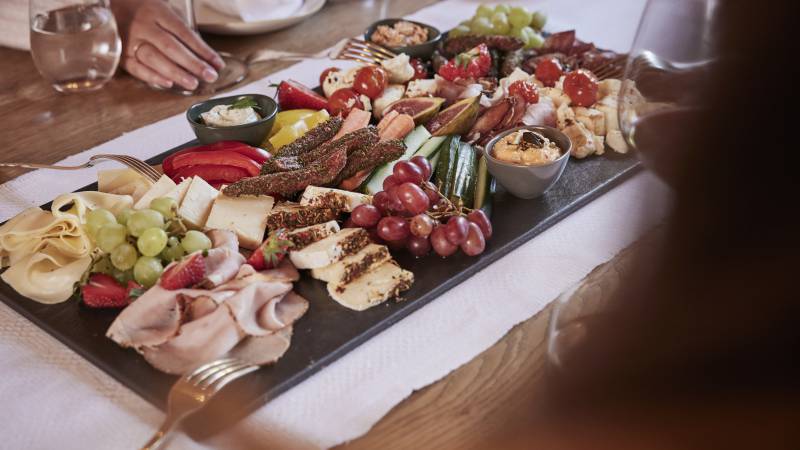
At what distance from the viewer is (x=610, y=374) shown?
0.56 meters

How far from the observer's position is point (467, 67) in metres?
2.37

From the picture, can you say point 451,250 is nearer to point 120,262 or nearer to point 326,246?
point 326,246

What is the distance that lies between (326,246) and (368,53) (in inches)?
46.0

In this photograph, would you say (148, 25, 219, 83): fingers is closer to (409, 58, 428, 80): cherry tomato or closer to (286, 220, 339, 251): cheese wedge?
(409, 58, 428, 80): cherry tomato

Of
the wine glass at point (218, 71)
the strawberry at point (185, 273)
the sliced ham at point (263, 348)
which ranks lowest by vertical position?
the wine glass at point (218, 71)

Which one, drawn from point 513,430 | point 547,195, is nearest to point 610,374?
point 513,430

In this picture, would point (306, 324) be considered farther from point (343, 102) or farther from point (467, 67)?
point (467, 67)

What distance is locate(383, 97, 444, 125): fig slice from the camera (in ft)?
7.03

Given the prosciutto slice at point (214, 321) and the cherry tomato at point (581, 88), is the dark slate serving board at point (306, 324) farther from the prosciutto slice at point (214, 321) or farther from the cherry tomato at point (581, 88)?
the cherry tomato at point (581, 88)

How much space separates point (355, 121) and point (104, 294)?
87 cm

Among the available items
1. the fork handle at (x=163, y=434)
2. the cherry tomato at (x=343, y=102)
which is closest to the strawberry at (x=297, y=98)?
the cherry tomato at (x=343, y=102)

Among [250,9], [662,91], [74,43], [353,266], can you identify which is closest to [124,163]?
[74,43]

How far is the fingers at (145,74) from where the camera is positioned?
102 inches

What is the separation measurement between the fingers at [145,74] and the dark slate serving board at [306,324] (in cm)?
115
